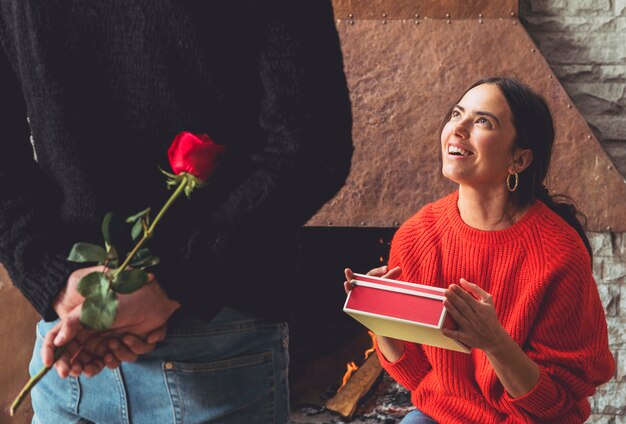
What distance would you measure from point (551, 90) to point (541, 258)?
31.7 inches

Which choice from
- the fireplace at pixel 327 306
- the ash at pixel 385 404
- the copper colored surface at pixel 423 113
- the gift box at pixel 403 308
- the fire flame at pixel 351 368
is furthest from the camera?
the fireplace at pixel 327 306

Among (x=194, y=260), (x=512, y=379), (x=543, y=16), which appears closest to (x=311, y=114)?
(x=194, y=260)

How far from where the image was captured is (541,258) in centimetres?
132

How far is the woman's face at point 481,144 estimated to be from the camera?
1351 mm

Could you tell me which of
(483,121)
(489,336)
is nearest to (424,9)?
(483,121)

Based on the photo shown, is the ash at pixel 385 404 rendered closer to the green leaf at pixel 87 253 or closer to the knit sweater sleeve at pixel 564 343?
the knit sweater sleeve at pixel 564 343

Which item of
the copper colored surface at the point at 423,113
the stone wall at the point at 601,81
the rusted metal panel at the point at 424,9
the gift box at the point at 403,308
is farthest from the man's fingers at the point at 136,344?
the stone wall at the point at 601,81

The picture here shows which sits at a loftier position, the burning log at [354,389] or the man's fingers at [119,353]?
the man's fingers at [119,353]

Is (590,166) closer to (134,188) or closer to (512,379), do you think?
(512,379)

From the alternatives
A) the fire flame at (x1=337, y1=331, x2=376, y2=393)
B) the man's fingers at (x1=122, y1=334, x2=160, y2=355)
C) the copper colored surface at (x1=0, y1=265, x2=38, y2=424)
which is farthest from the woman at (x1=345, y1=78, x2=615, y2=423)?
the copper colored surface at (x1=0, y1=265, x2=38, y2=424)

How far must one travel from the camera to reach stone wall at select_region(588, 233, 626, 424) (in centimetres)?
204

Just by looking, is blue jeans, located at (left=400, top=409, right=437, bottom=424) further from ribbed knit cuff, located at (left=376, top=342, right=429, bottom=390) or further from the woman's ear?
the woman's ear

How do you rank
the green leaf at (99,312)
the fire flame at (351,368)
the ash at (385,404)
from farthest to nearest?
the fire flame at (351,368) → the ash at (385,404) → the green leaf at (99,312)

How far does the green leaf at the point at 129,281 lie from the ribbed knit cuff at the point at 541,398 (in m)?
0.79
